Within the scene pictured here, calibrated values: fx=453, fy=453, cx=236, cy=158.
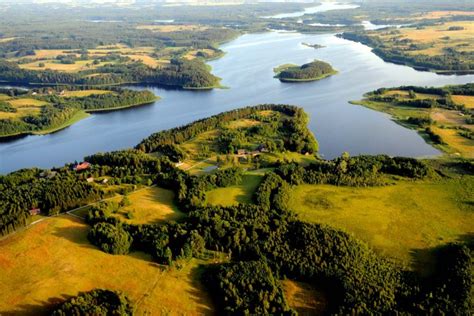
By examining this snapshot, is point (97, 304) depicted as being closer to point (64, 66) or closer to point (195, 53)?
point (64, 66)

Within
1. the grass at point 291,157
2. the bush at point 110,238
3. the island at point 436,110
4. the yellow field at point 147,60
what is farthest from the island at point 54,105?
the island at point 436,110

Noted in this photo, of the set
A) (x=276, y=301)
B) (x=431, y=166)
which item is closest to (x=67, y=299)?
(x=276, y=301)

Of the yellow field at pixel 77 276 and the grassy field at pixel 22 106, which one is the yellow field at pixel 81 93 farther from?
the yellow field at pixel 77 276

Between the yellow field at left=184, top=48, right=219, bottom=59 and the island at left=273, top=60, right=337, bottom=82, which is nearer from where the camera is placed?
the island at left=273, top=60, right=337, bottom=82

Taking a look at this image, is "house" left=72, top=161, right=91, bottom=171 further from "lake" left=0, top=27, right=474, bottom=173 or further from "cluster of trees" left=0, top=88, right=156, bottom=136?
"cluster of trees" left=0, top=88, right=156, bottom=136

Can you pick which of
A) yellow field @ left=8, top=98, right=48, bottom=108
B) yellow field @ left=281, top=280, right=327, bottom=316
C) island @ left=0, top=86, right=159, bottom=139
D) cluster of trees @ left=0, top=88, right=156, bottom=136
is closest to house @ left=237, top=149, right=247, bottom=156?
yellow field @ left=281, top=280, right=327, bottom=316

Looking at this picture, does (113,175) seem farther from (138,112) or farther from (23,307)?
(138,112)
